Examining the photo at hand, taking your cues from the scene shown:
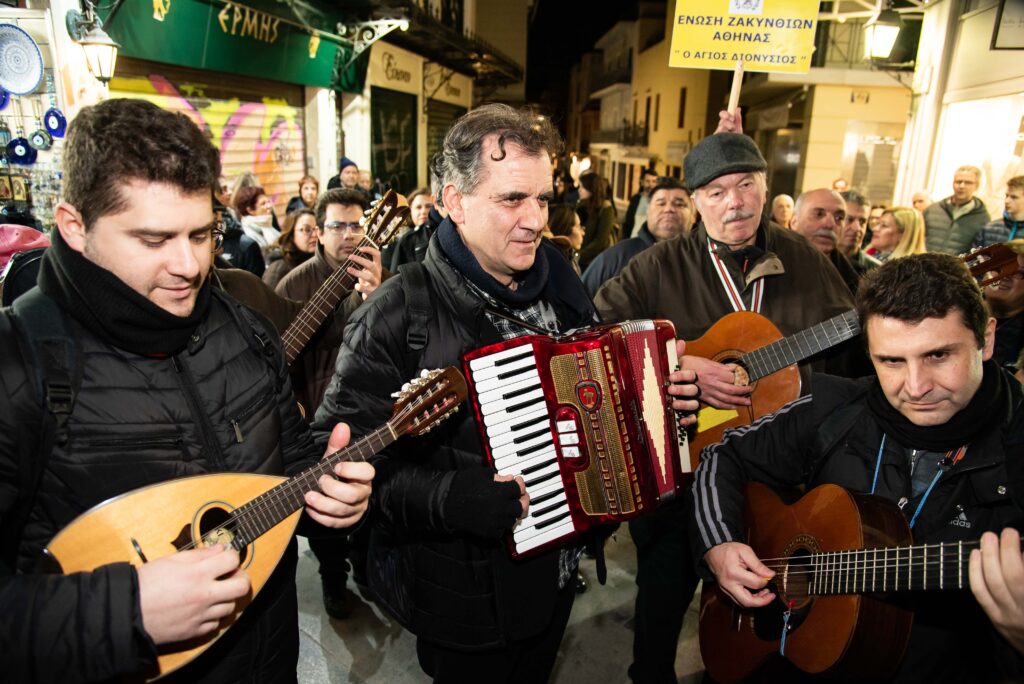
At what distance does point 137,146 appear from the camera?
1241 mm

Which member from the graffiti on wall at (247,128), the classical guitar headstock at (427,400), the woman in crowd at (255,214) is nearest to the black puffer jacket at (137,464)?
the classical guitar headstock at (427,400)

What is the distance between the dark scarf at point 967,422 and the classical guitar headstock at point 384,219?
2488mm

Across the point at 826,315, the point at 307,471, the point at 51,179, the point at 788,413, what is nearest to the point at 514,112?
the point at 307,471

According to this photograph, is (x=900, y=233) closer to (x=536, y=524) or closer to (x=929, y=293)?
(x=929, y=293)

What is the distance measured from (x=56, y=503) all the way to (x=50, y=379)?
287 mm

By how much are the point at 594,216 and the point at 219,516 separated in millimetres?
6517

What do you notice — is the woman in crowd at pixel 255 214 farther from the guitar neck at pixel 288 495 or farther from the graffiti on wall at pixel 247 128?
the guitar neck at pixel 288 495

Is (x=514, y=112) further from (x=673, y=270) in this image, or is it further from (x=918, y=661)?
(x=918, y=661)

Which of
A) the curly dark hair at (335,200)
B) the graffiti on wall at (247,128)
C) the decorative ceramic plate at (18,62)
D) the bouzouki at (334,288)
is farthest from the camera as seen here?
the graffiti on wall at (247,128)

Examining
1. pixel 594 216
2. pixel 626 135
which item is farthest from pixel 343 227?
pixel 626 135

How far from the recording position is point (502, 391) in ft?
5.68

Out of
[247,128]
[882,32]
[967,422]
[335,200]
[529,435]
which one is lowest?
[529,435]

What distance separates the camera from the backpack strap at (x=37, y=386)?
1.20 m

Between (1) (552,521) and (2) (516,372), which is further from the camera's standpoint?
(1) (552,521)
